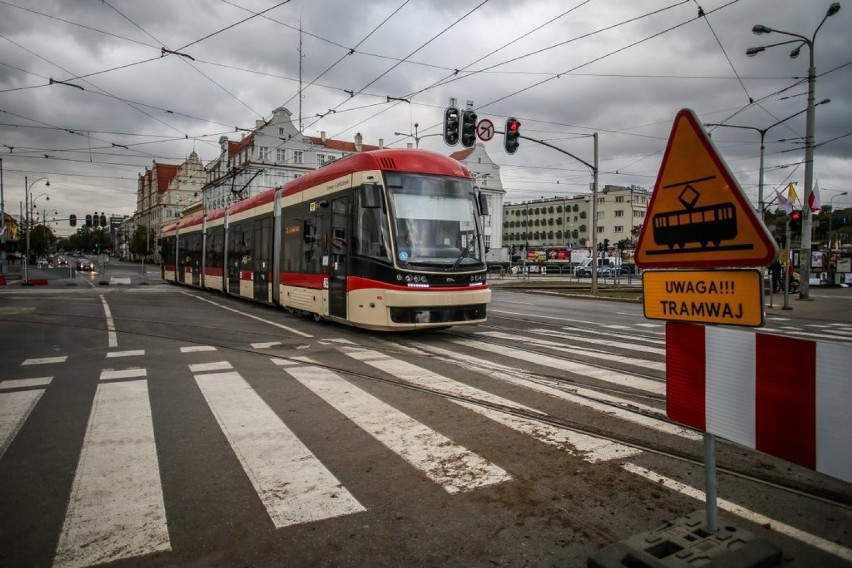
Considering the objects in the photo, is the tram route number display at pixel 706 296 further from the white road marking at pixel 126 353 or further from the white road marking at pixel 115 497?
the white road marking at pixel 126 353

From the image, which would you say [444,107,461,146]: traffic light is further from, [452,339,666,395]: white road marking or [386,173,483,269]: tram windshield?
[452,339,666,395]: white road marking

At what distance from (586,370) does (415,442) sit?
141 inches

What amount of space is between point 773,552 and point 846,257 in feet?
117

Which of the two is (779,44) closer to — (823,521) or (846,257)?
(846,257)

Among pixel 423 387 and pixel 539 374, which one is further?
pixel 539 374

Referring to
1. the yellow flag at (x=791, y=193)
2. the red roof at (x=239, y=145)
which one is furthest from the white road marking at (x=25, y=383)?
the red roof at (x=239, y=145)

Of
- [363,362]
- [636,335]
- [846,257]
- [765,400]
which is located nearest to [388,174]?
[363,362]

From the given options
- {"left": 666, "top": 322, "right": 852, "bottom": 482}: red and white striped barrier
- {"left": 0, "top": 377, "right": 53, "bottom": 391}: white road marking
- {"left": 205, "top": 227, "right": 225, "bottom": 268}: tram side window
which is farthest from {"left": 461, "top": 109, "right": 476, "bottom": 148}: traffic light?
{"left": 666, "top": 322, "right": 852, "bottom": 482}: red and white striped barrier

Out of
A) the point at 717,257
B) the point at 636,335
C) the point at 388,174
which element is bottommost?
the point at 636,335

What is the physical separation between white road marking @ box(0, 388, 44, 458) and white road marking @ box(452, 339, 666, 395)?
601cm

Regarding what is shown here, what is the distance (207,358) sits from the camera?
7895 mm

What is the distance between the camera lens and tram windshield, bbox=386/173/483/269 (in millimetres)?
9562

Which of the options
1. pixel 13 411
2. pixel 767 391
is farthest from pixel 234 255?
pixel 767 391

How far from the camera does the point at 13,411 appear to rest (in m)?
5.28
